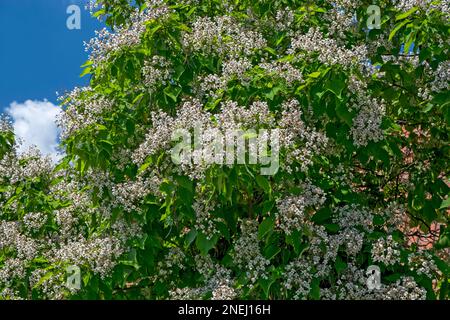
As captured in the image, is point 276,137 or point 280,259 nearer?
point 276,137

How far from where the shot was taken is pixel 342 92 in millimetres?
6277

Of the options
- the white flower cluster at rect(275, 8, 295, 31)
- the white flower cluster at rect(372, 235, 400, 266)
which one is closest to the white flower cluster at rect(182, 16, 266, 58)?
the white flower cluster at rect(275, 8, 295, 31)

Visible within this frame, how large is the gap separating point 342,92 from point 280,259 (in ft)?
5.42

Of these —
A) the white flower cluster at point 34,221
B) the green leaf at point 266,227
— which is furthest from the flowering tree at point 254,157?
the white flower cluster at point 34,221

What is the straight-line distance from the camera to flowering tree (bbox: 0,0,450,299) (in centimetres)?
605

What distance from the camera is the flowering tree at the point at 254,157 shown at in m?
6.05

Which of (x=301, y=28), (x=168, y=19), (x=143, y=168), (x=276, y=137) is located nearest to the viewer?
(x=276, y=137)

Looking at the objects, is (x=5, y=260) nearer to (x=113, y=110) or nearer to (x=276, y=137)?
(x=113, y=110)

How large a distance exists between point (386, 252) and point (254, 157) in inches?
68.5

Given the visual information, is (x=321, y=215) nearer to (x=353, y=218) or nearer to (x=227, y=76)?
(x=353, y=218)

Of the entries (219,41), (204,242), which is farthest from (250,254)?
(219,41)

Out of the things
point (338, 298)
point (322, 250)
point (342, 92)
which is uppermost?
point (342, 92)

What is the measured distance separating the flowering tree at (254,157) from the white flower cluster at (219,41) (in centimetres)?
2

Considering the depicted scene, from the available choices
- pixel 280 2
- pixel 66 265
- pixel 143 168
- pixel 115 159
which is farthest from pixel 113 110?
pixel 280 2
